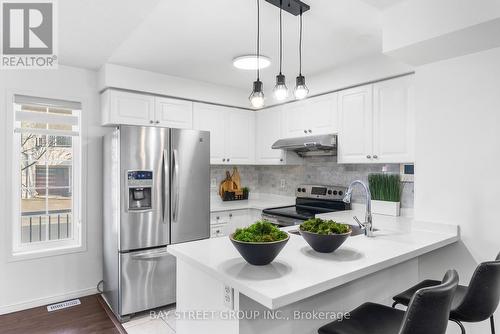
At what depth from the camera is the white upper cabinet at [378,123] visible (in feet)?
8.44

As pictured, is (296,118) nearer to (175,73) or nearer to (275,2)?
(175,73)

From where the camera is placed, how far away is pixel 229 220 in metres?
3.69

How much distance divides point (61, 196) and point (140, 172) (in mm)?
1101

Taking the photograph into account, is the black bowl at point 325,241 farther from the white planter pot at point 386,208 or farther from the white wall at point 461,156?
the white planter pot at point 386,208

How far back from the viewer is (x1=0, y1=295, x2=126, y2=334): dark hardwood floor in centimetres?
253

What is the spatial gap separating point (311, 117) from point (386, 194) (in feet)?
3.71

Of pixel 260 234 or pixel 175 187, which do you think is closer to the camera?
pixel 260 234

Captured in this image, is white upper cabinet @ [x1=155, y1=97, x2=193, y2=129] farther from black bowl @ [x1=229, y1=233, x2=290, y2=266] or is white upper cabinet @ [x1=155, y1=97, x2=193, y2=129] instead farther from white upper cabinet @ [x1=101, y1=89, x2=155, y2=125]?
black bowl @ [x1=229, y1=233, x2=290, y2=266]

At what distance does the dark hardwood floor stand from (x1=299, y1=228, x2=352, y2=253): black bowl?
6.49 ft

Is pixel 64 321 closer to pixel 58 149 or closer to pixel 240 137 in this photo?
pixel 58 149

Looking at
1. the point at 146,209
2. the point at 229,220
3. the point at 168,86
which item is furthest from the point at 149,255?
the point at 168,86

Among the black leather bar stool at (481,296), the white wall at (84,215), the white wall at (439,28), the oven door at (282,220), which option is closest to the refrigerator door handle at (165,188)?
the white wall at (84,215)

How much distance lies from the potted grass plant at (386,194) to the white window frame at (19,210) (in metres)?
3.01

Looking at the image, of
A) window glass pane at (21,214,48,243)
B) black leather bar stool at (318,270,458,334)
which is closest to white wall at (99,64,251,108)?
window glass pane at (21,214,48,243)
